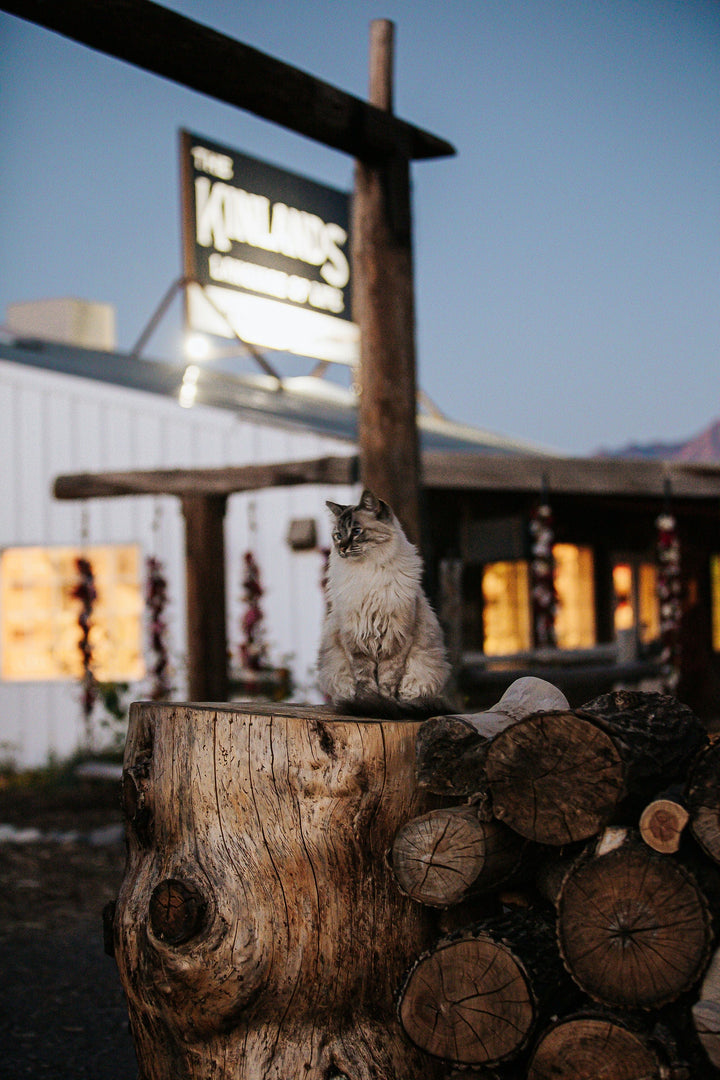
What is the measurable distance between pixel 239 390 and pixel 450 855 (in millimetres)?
9671

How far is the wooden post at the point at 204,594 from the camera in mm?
7340

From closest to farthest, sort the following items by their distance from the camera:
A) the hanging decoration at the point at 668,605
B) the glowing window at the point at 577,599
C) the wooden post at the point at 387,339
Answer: the wooden post at the point at 387,339 < the hanging decoration at the point at 668,605 < the glowing window at the point at 577,599

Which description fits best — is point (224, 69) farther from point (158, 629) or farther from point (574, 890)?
point (158, 629)

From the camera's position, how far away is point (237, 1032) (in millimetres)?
3045

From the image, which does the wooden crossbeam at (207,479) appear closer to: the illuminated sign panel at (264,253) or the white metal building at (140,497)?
the white metal building at (140,497)

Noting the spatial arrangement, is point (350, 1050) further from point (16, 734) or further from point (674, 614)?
point (16, 734)

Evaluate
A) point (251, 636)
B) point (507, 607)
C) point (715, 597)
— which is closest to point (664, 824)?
point (251, 636)

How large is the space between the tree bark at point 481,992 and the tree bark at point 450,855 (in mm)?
121

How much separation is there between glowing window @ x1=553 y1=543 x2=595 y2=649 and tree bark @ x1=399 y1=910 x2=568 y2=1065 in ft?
31.8

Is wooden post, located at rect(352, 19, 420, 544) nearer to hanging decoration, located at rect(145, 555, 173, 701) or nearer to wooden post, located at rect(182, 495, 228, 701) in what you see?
wooden post, located at rect(182, 495, 228, 701)

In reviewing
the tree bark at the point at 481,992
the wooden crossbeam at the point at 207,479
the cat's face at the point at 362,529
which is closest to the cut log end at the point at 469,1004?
the tree bark at the point at 481,992

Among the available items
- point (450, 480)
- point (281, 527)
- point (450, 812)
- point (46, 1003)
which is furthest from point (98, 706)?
point (450, 812)

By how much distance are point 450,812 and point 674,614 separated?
5.70 m

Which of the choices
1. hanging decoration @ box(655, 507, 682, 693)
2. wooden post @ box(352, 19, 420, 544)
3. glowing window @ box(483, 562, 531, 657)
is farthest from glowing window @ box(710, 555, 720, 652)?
wooden post @ box(352, 19, 420, 544)
